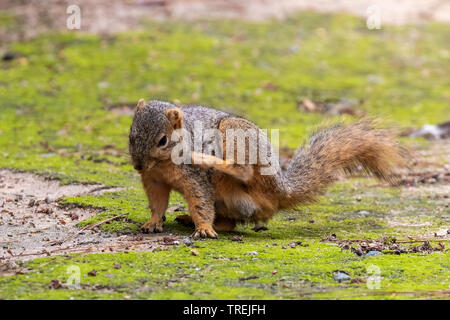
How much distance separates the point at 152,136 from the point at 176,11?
11173mm

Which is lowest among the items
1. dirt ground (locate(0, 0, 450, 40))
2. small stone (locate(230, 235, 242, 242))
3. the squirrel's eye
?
small stone (locate(230, 235, 242, 242))

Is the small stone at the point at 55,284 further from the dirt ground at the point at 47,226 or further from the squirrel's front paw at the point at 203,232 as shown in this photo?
the squirrel's front paw at the point at 203,232

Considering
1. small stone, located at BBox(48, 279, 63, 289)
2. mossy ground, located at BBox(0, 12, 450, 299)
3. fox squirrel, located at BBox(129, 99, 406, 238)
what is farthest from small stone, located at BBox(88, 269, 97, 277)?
fox squirrel, located at BBox(129, 99, 406, 238)

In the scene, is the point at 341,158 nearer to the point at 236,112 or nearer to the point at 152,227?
the point at 152,227

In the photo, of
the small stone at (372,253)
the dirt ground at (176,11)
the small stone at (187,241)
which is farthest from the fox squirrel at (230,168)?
the dirt ground at (176,11)

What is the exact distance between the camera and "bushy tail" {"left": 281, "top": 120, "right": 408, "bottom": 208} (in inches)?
264

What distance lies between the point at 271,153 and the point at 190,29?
954 cm

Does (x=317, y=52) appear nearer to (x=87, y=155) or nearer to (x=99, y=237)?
(x=87, y=155)

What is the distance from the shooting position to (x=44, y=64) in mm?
13305

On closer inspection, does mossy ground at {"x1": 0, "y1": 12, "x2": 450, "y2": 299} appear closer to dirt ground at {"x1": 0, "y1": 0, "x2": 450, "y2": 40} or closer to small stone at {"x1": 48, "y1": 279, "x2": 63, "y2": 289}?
small stone at {"x1": 48, "y1": 279, "x2": 63, "y2": 289}

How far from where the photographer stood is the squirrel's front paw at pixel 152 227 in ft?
20.1

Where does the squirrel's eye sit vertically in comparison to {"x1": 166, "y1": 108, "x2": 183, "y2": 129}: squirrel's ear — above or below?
below
